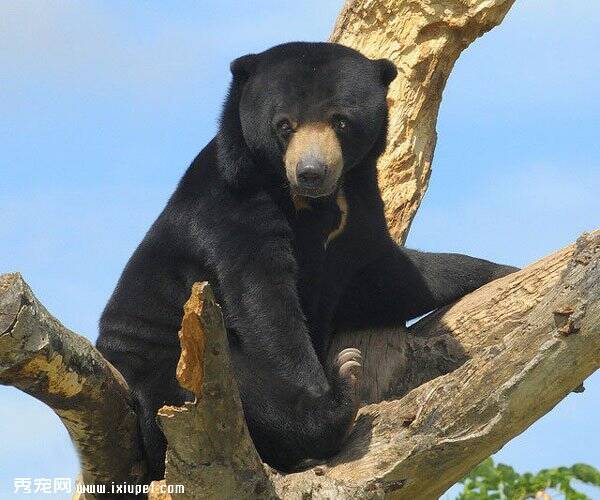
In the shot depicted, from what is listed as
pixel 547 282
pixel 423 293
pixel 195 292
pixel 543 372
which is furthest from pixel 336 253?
pixel 195 292

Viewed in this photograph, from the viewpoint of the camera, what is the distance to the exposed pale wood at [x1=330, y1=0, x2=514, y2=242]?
8.83m

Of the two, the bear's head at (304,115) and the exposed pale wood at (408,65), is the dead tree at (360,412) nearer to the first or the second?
the bear's head at (304,115)

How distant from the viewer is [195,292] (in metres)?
4.44

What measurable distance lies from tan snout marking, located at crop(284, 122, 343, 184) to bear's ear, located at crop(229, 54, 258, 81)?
0.63 m

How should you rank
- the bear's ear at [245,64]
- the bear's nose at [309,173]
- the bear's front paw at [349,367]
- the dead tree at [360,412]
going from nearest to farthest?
the dead tree at [360,412], the bear's front paw at [349,367], the bear's nose at [309,173], the bear's ear at [245,64]

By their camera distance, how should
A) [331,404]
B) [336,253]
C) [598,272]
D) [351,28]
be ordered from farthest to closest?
[351,28] → [336,253] → [331,404] → [598,272]

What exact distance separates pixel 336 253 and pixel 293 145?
917 mm

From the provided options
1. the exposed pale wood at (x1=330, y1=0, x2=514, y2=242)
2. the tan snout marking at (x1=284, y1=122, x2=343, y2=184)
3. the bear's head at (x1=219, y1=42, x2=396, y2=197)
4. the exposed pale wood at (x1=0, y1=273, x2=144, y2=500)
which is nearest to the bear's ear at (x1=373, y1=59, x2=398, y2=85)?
the bear's head at (x1=219, y1=42, x2=396, y2=197)

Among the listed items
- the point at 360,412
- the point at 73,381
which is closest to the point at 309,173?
the point at 360,412

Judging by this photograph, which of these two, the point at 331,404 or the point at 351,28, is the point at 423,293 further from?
the point at 351,28

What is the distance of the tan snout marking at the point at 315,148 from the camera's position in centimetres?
648

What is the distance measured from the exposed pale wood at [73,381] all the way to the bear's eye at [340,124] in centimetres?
202

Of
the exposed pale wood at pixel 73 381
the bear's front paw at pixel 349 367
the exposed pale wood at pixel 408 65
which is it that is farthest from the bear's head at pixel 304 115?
the exposed pale wood at pixel 408 65

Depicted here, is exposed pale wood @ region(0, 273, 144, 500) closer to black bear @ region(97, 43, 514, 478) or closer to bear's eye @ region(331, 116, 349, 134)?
black bear @ region(97, 43, 514, 478)
